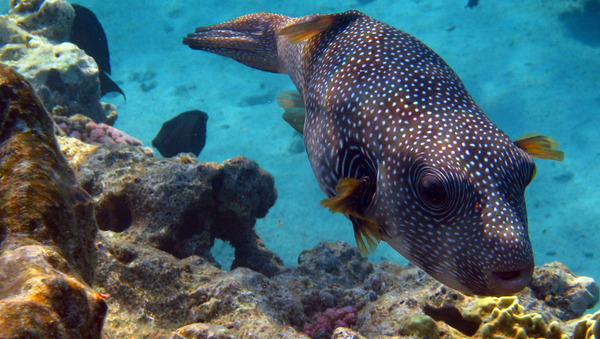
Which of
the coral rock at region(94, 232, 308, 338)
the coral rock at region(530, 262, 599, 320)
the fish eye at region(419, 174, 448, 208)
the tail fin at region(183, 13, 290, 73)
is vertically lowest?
the coral rock at region(94, 232, 308, 338)

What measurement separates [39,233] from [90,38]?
35.2 feet

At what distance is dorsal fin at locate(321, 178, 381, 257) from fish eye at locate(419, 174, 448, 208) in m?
0.51

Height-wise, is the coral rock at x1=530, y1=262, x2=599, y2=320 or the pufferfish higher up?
the pufferfish

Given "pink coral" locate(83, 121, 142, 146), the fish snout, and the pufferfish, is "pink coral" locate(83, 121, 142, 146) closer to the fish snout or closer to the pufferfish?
the pufferfish

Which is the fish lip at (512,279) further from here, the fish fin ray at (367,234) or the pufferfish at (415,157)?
the fish fin ray at (367,234)

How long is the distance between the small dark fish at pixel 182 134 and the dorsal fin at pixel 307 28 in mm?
6461

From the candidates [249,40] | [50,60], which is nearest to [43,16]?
[50,60]

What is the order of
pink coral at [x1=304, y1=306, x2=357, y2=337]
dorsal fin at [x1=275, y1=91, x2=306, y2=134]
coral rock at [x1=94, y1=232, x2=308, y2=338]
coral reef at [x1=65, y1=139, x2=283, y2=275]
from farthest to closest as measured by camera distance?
coral reef at [x1=65, y1=139, x2=283, y2=275]
dorsal fin at [x1=275, y1=91, x2=306, y2=134]
pink coral at [x1=304, y1=306, x2=357, y2=337]
coral rock at [x1=94, y1=232, x2=308, y2=338]

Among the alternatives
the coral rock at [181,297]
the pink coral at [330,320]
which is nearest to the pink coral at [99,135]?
the coral rock at [181,297]

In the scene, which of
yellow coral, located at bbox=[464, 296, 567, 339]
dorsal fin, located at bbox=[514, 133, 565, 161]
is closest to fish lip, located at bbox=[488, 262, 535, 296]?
dorsal fin, located at bbox=[514, 133, 565, 161]

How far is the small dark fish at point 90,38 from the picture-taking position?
10.4 metres

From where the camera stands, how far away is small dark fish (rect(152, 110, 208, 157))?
31.9 ft

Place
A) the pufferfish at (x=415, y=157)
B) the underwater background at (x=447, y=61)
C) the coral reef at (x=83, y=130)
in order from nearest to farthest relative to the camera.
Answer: the pufferfish at (x=415, y=157), the coral reef at (x=83, y=130), the underwater background at (x=447, y=61)

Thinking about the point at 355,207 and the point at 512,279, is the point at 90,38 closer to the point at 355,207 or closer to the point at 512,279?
the point at 355,207
